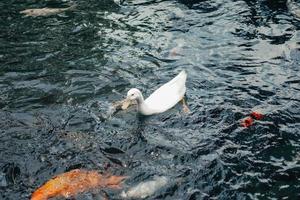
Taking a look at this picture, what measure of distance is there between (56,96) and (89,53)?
92.0 inches

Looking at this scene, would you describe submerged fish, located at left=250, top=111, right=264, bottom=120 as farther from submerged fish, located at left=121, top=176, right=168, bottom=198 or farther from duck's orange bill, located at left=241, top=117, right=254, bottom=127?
submerged fish, located at left=121, top=176, right=168, bottom=198

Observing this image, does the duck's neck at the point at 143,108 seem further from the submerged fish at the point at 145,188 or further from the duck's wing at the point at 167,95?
the submerged fish at the point at 145,188

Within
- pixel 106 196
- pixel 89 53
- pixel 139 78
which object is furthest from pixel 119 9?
pixel 106 196

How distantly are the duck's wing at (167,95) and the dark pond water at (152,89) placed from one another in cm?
24

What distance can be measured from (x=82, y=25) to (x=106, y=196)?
7832 millimetres

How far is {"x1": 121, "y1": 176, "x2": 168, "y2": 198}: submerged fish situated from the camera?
25.1 ft

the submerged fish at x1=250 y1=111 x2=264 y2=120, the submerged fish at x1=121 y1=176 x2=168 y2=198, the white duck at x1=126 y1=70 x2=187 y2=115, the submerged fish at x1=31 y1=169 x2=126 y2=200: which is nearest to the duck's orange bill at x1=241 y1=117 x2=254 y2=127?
the submerged fish at x1=250 y1=111 x2=264 y2=120

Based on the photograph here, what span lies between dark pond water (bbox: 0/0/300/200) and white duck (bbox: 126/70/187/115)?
219 millimetres

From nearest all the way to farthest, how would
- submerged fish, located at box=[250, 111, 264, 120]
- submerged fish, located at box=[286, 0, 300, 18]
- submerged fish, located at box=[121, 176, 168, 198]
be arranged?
1. submerged fish, located at box=[121, 176, 168, 198]
2. submerged fish, located at box=[250, 111, 264, 120]
3. submerged fish, located at box=[286, 0, 300, 18]

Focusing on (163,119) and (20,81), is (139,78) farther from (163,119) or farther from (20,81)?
(20,81)

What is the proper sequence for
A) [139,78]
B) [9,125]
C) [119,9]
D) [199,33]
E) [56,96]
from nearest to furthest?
[9,125] → [56,96] → [139,78] → [199,33] → [119,9]

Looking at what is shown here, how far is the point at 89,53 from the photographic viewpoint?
1260 centimetres

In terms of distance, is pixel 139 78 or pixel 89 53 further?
pixel 89 53

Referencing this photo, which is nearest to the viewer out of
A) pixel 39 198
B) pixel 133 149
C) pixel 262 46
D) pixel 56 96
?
pixel 39 198
